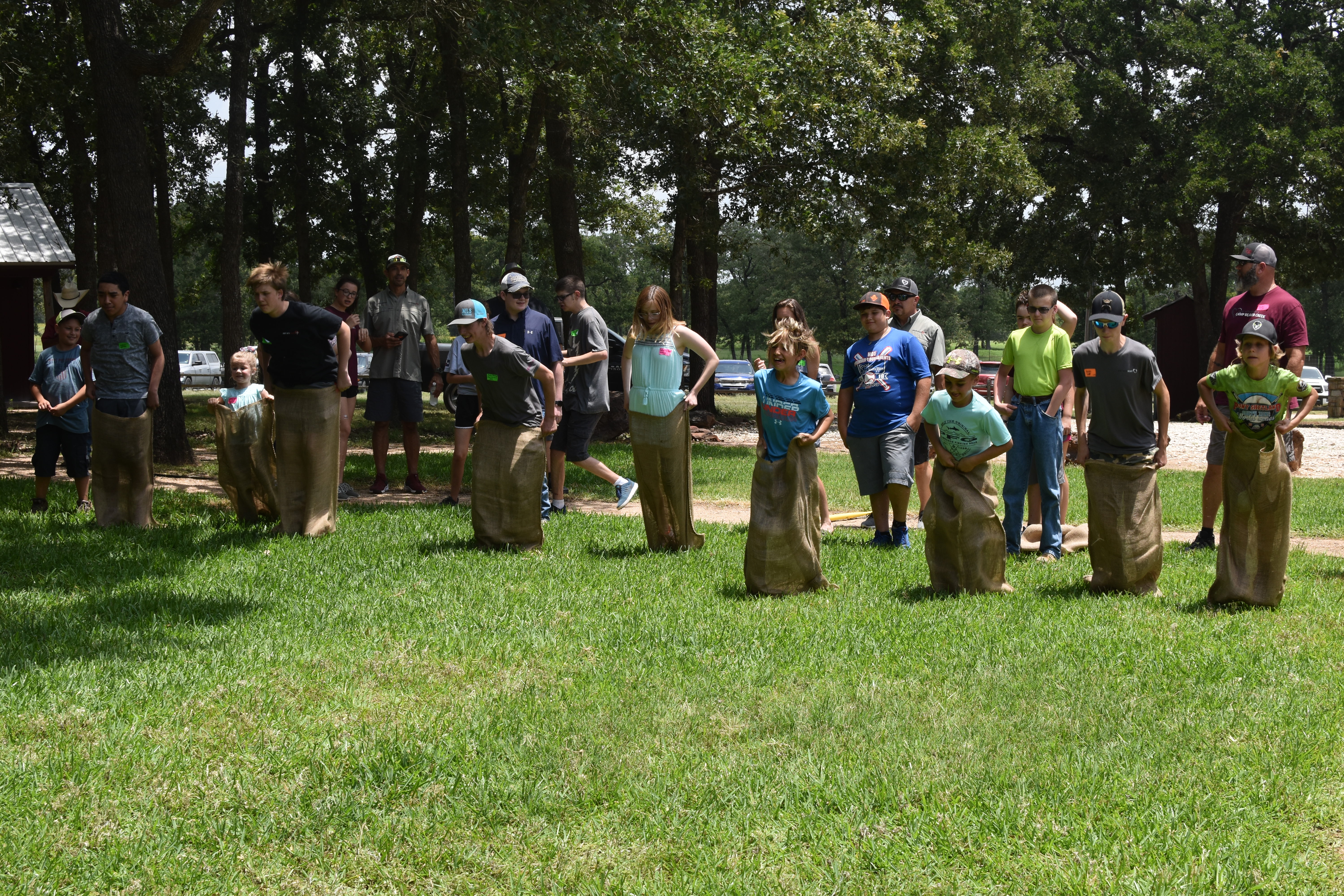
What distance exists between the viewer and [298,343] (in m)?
8.88

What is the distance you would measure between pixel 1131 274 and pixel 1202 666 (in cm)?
3295

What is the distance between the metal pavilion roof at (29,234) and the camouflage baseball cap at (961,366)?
20.9 metres

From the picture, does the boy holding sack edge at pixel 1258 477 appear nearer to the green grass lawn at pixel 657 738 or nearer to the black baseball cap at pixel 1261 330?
the black baseball cap at pixel 1261 330

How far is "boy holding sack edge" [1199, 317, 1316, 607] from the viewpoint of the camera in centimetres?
659

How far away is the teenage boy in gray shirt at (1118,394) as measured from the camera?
7.05 m

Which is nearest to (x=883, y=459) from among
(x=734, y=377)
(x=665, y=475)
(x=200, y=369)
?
(x=665, y=475)

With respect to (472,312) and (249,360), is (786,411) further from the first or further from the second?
(249,360)

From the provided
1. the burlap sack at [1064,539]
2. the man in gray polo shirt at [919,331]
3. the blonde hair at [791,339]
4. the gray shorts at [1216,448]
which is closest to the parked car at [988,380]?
the man in gray polo shirt at [919,331]

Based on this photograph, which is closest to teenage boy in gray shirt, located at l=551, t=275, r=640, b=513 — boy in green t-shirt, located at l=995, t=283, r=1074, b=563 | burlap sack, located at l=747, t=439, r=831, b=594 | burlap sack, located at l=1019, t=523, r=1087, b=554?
burlap sack, located at l=747, t=439, r=831, b=594

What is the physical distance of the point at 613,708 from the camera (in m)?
4.96

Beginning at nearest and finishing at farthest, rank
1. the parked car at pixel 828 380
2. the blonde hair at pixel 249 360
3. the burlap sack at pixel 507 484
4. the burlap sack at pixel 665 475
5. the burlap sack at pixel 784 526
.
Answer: the burlap sack at pixel 784 526 → the burlap sack at pixel 665 475 → the burlap sack at pixel 507 484 → the blonde hair at pixel 249 360 → the parked car at pixel 828 380

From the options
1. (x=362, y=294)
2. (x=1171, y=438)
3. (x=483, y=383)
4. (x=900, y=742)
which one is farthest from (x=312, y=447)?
(x=362, y=294)

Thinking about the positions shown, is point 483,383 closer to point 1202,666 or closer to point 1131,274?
point 1202,666

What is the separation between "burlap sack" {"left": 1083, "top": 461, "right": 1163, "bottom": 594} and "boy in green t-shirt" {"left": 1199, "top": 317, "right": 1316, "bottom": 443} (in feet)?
1.93
